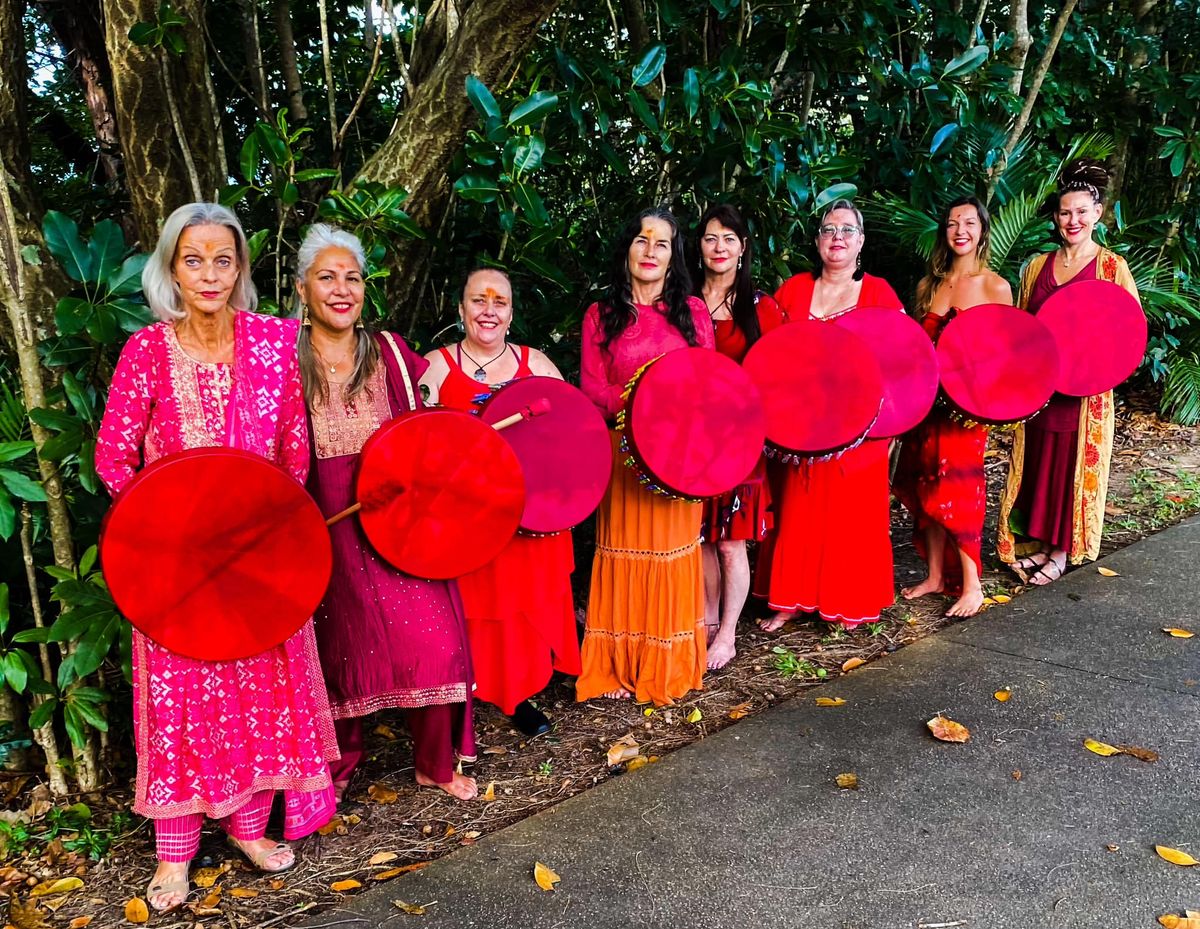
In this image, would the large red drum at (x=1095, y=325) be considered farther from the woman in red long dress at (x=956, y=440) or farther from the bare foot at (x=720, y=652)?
the bare foot at (x=720, y=652)

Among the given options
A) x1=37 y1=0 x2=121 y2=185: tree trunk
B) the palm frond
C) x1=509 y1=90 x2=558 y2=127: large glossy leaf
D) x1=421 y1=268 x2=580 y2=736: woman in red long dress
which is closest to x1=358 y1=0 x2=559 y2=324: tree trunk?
x1=509 y1=90 x2=558 y2=127: large glossy leaf

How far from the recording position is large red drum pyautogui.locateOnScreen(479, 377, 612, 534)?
103 inches

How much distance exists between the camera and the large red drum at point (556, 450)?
2.62 metres

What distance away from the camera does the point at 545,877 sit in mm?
2146

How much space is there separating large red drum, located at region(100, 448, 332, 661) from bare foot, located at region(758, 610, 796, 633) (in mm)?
2015

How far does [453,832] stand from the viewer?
243 cm

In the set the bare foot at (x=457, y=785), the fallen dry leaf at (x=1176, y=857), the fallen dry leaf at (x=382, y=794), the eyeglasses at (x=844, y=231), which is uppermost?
the eyeglasses at (x=844, y=231)

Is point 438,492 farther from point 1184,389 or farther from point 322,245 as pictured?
point 1184,389

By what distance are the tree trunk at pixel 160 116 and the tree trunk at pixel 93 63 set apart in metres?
1.04

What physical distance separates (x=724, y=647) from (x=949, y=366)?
130 cm

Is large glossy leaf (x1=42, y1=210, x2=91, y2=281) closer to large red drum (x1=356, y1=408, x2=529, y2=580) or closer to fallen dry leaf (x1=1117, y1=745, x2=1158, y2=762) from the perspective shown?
large red drum (x1=356, y1=408, x2=529, y2=580)

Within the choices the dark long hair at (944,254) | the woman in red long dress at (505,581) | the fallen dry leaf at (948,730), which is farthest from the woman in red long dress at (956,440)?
the woman in red long dress at (505,581)

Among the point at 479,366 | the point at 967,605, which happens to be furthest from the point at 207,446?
the point at 967,605

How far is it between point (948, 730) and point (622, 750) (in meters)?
0.97
